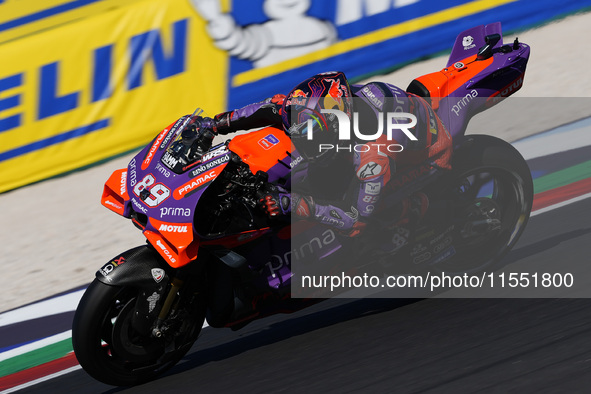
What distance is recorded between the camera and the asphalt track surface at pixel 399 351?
4.26 meters

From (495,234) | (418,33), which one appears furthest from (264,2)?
(495,234)

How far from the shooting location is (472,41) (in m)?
5.67

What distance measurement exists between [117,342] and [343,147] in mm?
1614

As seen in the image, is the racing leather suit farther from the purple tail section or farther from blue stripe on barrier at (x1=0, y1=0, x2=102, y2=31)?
blue stripe on barrier at (x1=0, y1=0, x2=102, y2=31)

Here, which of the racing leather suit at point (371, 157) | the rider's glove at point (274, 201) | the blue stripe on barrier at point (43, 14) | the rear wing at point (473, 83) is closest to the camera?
the rider's glove at point (274, 201)

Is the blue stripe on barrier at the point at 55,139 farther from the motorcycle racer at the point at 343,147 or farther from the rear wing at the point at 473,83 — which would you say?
the rear wing at the point at 473,83

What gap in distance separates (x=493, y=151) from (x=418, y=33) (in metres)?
4.73

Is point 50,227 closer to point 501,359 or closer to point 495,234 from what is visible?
point 495,234

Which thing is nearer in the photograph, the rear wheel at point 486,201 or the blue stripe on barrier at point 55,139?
the rear wheel at point 486,201

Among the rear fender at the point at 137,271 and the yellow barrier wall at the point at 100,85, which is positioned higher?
the rear fender at the point at 137,271

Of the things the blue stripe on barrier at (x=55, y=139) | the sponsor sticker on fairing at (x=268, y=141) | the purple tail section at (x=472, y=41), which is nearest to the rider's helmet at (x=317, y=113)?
the sponsor sticker on fairing at (x=268, y=141)

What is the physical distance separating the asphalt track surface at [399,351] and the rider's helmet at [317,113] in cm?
116

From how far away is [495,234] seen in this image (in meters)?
5.62

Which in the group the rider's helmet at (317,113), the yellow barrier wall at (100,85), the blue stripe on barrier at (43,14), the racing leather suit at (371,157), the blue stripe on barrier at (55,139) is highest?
the rider's helmet at (317,113)
